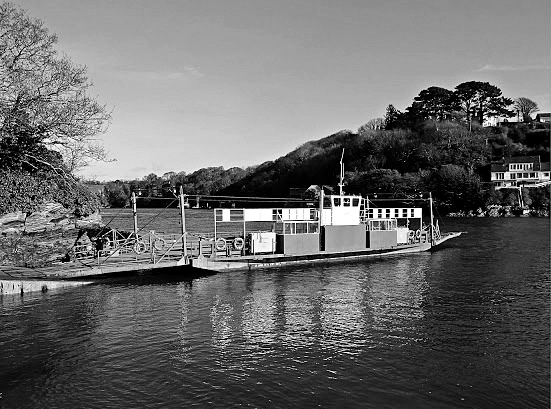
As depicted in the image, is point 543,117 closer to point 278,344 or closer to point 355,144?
point 355,144

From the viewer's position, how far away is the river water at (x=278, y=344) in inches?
569

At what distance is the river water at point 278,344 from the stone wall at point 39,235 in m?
7.77

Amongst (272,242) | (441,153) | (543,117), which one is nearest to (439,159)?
(441,153)

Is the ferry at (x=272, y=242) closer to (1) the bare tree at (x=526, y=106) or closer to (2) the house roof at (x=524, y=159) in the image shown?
(2) the house roof at (x=524, y=159)

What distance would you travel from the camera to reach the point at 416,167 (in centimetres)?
14938

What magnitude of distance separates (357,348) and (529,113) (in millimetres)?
210461

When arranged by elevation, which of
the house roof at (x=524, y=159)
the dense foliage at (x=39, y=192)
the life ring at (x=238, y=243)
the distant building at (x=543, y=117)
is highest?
the distant building at (x=543, y=117)

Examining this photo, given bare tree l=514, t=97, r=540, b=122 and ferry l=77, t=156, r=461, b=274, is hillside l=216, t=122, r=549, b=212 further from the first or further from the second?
ferry l=77, t=156, r=461, b=274

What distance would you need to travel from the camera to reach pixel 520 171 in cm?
13525

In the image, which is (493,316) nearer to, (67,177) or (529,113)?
(67,177)

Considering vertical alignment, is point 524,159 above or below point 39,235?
above

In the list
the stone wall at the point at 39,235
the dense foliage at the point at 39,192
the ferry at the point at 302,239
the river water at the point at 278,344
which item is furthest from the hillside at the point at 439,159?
the river water at the point at 278,344

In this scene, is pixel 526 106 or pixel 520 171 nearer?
pixel 520 171

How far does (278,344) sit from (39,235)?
25.8 metres
